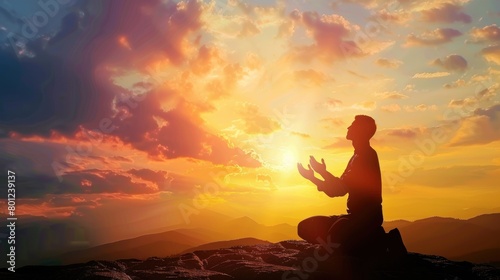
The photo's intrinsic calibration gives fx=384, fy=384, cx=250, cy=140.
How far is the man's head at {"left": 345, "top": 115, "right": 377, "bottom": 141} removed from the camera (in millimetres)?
7805

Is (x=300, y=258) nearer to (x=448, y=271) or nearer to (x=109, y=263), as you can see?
(x=448, y=271)

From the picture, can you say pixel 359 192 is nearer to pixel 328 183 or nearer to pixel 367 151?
pixel 328 183

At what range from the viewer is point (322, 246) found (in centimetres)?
797

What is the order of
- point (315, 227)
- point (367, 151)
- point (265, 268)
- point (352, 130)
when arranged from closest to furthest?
point (265, 268) → point (367, 151) → point (352, 130) → point (315, 227)

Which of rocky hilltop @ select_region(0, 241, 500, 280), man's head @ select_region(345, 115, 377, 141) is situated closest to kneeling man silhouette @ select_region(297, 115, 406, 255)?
man's head @ select_region(345, 115, 377, 141)

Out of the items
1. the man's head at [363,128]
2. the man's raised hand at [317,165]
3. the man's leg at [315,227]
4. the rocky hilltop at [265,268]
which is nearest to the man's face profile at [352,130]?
the man's head at [363,128]

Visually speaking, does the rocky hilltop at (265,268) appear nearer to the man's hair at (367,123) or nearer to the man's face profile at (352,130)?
the man's face profile at (352,130)

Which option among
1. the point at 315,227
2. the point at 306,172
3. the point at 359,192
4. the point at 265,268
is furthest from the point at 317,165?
the point at 265,268

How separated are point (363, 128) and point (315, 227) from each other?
241 centimetres

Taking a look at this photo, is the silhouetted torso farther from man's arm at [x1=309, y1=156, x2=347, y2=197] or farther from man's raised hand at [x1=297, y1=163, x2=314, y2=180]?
man's raised hand at [x1=297, y1=163, x2=314, y2=180]

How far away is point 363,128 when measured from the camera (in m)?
7.80

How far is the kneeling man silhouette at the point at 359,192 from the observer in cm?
749

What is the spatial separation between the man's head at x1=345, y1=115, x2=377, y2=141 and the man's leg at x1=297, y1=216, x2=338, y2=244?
1.88 m

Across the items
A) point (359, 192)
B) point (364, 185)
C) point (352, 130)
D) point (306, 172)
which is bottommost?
point (359, 192)
